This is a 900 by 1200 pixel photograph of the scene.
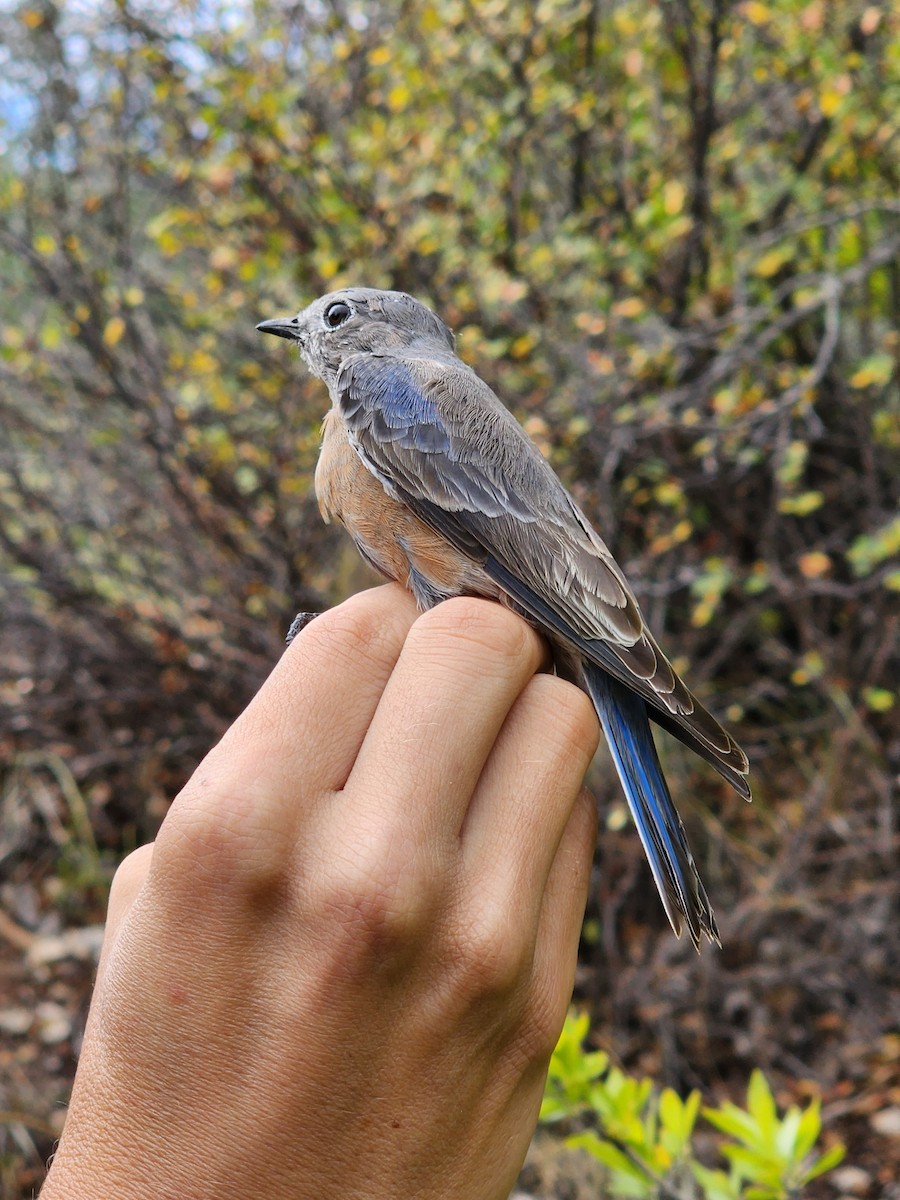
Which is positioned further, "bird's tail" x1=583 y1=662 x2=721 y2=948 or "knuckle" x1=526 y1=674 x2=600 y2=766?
"bird's tail" x1=583 y1=662 x2=721 y2=948

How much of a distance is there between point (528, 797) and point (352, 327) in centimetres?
173

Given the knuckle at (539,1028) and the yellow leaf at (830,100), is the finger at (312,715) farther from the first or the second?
the yellow leaf at (830,100)

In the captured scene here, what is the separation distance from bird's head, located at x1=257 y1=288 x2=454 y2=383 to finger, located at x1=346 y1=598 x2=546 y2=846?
1.32 m

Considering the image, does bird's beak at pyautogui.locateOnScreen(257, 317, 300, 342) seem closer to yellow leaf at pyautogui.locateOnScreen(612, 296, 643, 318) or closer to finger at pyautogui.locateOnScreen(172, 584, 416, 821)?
finger at pyautogui.locateOnScreen(172, 584, 416, 821)

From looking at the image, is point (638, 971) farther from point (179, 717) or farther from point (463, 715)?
point (463, 715)

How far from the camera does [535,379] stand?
15.5ft

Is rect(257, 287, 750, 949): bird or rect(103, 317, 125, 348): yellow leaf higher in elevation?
rect(103, 317, 125, 348): yellow leaf

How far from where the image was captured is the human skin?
43.9 inches

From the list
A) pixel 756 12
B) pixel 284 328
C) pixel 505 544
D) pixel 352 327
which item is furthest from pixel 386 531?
pixel 756 12

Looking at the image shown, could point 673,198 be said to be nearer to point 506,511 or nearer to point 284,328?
point 284,328

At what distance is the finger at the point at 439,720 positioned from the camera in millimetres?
1245

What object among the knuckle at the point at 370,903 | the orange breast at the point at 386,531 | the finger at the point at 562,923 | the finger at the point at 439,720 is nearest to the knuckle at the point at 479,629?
the finger at the point at 439,720

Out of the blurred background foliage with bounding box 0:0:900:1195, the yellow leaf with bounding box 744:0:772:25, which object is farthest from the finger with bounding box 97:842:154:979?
the yellow leaf with bounding box 744:0:772:25

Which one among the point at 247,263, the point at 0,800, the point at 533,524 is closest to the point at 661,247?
the point at 247,263
